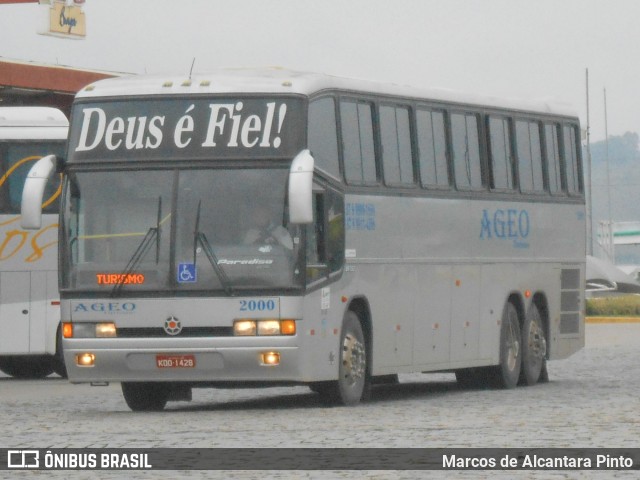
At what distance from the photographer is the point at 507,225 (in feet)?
77.4

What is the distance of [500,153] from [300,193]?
253 inches

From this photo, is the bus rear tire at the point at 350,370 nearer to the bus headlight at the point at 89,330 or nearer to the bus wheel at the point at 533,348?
the bus headlight at the point at 89,330

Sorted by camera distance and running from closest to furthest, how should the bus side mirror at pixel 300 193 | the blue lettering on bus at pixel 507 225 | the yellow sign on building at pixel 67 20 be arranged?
the bus side mirror at pixel 300 193, the blue lettering on bus at pixel 507 225, the yellow sign on building at pixel 67 20

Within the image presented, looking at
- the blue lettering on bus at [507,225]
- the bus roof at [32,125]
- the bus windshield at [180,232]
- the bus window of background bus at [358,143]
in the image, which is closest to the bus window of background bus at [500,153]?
the blue lettering on bus at [507,225]

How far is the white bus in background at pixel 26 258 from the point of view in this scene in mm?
27062

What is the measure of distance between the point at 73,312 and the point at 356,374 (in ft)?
9.34

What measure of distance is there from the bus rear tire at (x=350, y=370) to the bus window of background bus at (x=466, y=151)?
3241mm

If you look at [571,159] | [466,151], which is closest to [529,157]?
[571,159]

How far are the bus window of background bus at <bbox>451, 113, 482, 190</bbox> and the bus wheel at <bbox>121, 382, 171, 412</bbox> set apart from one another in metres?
4.52

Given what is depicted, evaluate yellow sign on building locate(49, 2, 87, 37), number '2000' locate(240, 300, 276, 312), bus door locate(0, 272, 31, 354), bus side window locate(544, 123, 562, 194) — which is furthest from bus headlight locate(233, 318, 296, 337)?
yellow sign on building locate(49, 2, 87, 37)

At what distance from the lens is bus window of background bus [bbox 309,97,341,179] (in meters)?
18.7

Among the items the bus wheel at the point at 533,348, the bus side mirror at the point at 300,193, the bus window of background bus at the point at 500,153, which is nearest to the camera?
the bus side mirror at the point at 300,193

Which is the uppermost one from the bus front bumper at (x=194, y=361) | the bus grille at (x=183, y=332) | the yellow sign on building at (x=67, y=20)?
the yellow sign on building at (x=67, y=20)

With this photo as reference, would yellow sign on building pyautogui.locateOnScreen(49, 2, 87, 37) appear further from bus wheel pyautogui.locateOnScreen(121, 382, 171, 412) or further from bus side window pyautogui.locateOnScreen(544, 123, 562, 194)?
bus wheel pyautogui.locateOnScreen(121, 382, 171, 412)
